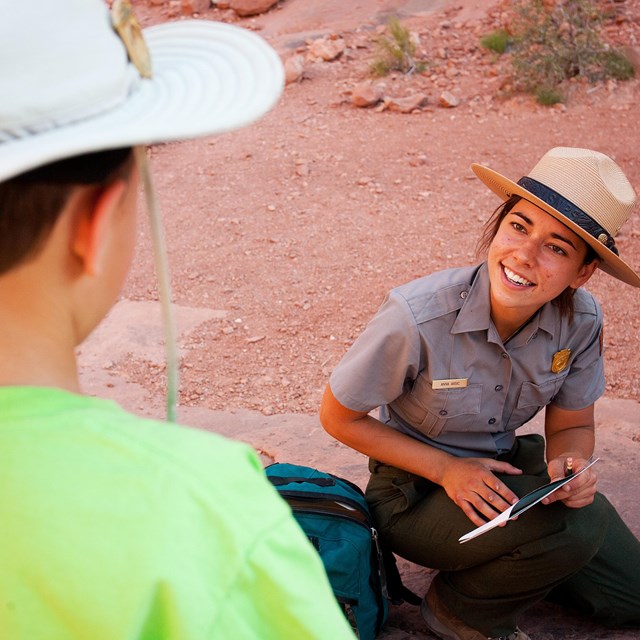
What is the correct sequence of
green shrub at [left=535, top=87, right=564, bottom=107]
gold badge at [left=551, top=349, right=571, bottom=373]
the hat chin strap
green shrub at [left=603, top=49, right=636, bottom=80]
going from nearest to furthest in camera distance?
the hat chin strap
gold badge at [left=551, top=349, right=571, bottom=373]
green shrub at [left=535, top=87, right=564, bottom=107]
green shrub at [left=603, top=49, right=636, bottom=80]

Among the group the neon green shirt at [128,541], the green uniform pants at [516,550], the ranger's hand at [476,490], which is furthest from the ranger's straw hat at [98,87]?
the green uniform pants at [516,550]

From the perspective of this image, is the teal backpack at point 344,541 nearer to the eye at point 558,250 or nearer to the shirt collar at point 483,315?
the shirt collar at point 483,315

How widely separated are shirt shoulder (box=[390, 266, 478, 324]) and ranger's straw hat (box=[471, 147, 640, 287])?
0.30m

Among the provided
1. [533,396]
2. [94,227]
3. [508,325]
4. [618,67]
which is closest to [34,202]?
[94,227]

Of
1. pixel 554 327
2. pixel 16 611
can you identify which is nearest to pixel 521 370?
pixel 554 327

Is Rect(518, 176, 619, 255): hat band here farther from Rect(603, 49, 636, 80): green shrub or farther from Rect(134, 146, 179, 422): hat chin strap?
Rect(603, 49, 636, 80): green shrub

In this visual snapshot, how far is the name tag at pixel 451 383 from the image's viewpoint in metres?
2.56

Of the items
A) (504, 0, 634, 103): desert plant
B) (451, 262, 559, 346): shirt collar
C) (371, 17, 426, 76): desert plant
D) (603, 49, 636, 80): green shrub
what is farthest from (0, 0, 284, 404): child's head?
(371, 17, 426, 76): desert plant

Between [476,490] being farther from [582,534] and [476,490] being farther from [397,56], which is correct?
[397,56]

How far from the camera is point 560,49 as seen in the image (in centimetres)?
779

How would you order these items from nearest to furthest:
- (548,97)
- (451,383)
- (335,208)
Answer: (451,383)
(335,208)
(548,97)

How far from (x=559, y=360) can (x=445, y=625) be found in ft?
2.83

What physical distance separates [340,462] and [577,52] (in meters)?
5.54

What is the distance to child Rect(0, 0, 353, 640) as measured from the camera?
832mm
